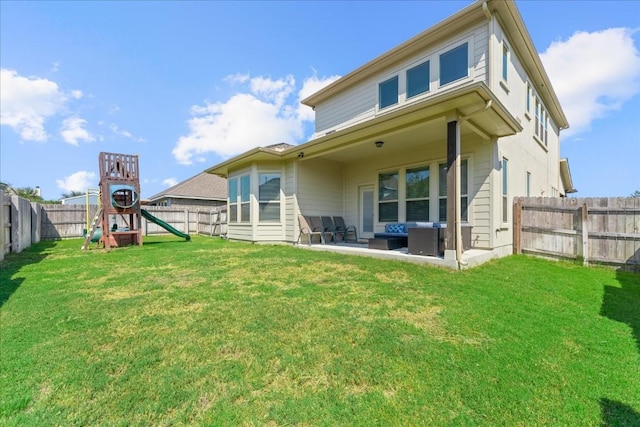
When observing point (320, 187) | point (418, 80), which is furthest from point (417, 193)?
point (418, 80)

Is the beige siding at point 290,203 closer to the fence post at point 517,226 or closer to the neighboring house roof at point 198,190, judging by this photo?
the fence post at point 517,226

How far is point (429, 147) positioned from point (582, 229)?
152 inches

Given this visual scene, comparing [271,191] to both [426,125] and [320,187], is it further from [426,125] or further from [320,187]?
[426,125]

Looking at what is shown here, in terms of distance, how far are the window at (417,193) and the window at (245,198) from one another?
5.24m

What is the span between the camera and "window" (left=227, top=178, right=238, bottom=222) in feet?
34.8

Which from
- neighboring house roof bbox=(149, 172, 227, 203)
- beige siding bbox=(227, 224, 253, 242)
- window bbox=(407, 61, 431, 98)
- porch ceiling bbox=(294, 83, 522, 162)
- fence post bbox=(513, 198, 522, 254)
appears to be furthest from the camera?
neighboring house roof bbox=(149, 172, 227, 203)

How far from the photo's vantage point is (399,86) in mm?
8758

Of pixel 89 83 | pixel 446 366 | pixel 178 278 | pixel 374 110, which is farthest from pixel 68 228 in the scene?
pixel 446 366

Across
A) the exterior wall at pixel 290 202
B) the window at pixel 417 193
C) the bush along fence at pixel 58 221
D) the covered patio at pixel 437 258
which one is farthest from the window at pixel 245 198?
the window at pixel 417 193

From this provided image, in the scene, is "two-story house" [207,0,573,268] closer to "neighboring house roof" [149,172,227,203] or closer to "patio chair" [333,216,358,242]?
"patio chair" [333,216,358,242]

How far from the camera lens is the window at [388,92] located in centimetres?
891

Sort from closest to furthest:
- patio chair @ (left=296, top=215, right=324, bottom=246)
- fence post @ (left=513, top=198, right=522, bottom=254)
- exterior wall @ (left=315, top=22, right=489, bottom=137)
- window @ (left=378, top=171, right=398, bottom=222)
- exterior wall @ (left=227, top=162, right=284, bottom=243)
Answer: exterior wall @ (left=315, top=22, right=489, bottom=137), fence post @ (left=513, top=198, right=522, bottom=254), window @ (left=378, top=171, right=398, bottom=222), patio chair @ (left=296, top=215, right=324, bottom=246), exterior wall @ (left=227, top=162, right=284, bottom=243)

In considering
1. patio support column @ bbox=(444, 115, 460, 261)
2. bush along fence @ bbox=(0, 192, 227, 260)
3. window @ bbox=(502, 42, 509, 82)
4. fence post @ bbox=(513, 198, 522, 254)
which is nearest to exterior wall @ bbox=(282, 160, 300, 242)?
patio support column @ bbox=(444, 115, 460, 261)

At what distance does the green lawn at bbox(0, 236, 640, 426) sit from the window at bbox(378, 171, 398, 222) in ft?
13.2
